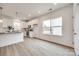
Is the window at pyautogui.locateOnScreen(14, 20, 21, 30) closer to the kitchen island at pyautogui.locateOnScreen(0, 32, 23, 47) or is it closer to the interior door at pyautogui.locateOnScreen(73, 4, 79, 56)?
the kitchen island at pyautogui.locateOnScreen(0, 32, 23, 47)

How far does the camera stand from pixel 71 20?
3125mm

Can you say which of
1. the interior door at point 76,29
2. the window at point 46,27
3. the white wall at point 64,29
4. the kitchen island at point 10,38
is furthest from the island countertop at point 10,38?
the interior door at point 76,29

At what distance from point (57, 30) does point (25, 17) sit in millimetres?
1146

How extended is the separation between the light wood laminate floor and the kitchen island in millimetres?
140

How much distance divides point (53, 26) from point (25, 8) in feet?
3.61

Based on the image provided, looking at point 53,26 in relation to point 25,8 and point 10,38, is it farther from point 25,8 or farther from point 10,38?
point 10,38

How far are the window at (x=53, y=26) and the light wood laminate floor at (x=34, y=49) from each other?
41 cm

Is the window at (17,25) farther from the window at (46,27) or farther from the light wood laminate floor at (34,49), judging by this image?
the window at (46,27)

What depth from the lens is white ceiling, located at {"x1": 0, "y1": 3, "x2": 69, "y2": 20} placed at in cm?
296

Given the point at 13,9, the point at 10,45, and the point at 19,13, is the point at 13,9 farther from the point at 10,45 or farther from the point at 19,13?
the point at 10,45

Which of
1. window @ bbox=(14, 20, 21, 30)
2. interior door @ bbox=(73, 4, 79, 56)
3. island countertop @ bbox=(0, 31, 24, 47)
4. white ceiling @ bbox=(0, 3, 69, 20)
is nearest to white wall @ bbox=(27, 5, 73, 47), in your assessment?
interior door @ bbox=(73, 4, 79, 56)

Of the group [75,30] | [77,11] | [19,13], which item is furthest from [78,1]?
[19,13]

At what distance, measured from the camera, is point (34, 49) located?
316 centimetres

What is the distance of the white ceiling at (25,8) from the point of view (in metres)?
2.96
